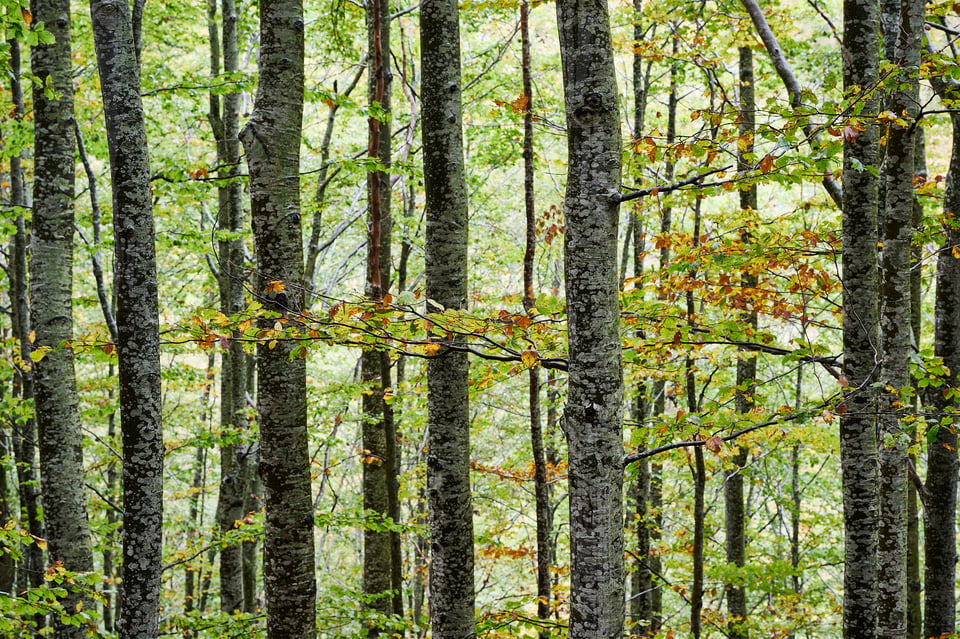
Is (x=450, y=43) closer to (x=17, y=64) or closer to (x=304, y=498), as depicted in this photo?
(x=304, y=498)

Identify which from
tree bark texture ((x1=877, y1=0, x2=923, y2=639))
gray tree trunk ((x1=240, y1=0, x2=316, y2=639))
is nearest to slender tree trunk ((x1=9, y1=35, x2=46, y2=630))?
gray tree trunk ((x1=240, y1=0, x2=316, y2=639))

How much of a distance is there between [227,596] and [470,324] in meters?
6.40

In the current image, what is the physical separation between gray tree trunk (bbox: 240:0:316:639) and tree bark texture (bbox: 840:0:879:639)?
294cm

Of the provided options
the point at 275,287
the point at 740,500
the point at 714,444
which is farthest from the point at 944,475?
the point at 275,287

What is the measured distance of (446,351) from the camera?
12.1 ft

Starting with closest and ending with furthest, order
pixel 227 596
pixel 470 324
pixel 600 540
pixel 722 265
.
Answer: pixel 600 540, pixel 470 324, pixel 722 265, pixel 227 596

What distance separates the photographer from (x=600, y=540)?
2494 mm

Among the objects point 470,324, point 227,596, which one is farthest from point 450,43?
point 227,596

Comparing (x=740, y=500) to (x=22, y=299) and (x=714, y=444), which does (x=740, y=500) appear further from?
(x=22, y=299)

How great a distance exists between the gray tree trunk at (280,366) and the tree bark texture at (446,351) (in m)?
0.69

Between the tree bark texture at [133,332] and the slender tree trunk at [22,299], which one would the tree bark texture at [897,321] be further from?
the slender tree trunk at [22,299]

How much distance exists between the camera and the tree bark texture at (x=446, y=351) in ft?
12.2

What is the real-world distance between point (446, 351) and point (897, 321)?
2783 millimetres

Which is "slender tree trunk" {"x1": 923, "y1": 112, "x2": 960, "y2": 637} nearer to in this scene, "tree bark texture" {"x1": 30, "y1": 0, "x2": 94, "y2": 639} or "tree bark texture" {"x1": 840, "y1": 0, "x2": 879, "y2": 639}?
"tree bark texture" {"x1": 840, "y1": 0, "x2": 879, "y2": 639}
